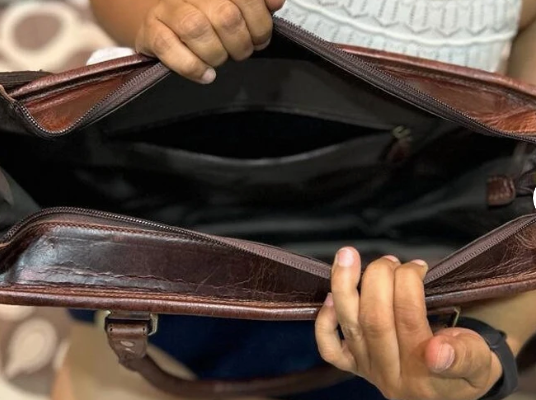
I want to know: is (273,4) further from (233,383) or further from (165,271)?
(233,383)

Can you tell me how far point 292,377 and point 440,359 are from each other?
9.5 inches

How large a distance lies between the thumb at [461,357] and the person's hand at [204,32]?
23 cm

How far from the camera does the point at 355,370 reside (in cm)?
52

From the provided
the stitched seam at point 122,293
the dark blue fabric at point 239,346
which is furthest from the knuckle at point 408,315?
the dark blue fabric at point 239,346

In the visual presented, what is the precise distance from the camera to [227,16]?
478 mm

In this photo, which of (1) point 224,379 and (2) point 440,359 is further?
(1) point 224,379

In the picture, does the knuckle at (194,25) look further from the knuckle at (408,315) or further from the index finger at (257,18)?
the knuckle at (408,315)

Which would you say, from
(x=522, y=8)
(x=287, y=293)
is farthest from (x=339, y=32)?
(x=287, y=293)

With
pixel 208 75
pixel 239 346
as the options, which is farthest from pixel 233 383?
pixel 208 75

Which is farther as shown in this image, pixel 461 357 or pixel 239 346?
pixel 239 346

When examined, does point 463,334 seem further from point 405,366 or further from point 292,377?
point 292,377

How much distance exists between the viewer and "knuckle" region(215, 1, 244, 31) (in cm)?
48

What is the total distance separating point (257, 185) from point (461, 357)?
0.26 metres

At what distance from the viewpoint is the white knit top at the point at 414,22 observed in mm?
646
